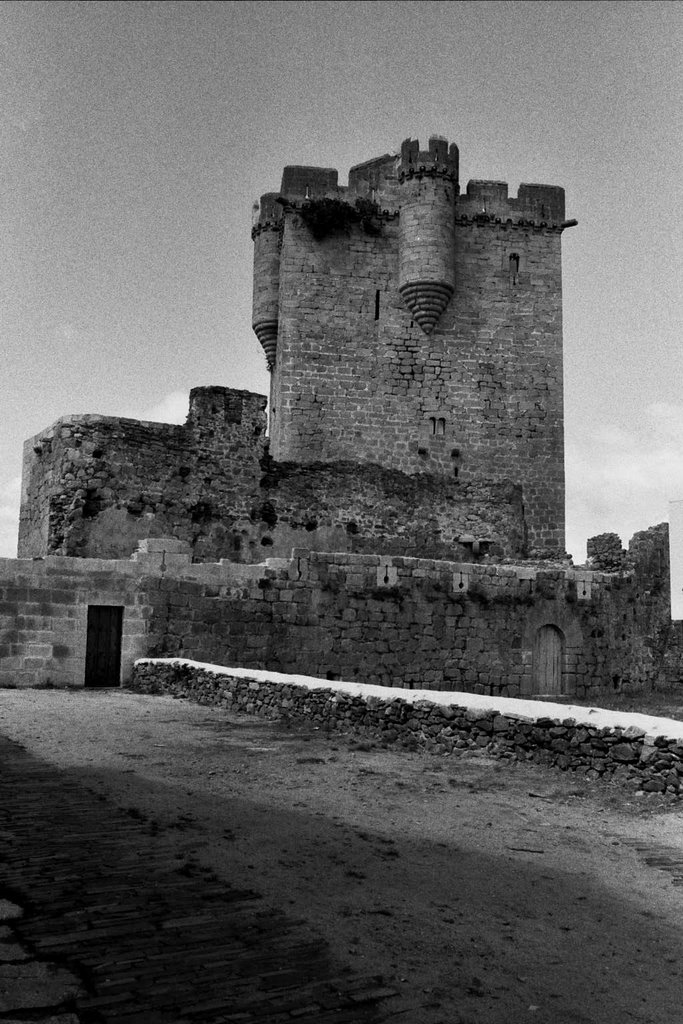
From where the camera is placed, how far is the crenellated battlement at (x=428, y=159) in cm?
2964

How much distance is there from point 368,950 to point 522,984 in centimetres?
69

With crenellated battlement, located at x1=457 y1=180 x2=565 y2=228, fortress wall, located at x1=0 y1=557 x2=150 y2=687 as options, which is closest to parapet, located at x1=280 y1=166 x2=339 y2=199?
crenellated battlement, located at x1=457 y1=180 x2=565 y2=228

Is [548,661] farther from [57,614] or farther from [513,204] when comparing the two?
[513,204]

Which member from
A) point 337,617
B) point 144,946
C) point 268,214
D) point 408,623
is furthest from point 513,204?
point 144,946

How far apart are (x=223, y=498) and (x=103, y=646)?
731 centimetres

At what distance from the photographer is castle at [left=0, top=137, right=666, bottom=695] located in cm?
1717

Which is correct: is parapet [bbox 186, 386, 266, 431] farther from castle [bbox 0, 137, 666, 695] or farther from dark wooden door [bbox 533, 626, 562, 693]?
dark wooden door [bbox 533, 626, 562, 693]

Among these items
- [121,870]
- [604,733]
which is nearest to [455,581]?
[604,733]

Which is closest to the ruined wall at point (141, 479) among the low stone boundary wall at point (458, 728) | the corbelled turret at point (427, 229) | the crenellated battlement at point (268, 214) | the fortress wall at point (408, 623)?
the fortress wall at point (408, 623)

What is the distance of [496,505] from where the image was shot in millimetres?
27094

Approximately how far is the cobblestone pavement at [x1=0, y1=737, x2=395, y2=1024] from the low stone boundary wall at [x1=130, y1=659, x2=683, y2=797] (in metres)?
4.14

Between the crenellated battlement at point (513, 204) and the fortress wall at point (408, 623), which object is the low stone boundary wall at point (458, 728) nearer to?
the fortress wall at point (408, 623)

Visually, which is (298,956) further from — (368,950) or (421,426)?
(421,426)

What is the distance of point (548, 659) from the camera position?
20.5 metres
